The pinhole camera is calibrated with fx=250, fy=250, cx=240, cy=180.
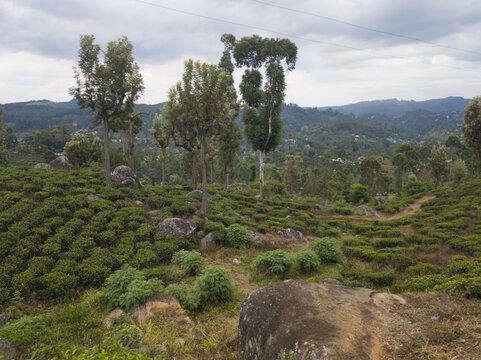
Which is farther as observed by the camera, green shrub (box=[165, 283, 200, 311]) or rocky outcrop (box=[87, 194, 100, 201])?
rocky outcrop (box=[87, 194, 100, 201])

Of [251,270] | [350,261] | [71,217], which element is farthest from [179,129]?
[350,261]

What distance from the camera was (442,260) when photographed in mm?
12078

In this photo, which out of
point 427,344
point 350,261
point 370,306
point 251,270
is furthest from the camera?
point 350,261

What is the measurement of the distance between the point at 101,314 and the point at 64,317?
3.41ft

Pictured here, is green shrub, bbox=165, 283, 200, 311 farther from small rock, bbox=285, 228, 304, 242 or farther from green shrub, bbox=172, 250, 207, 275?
small rock, bbox=285, 228, 304, 242

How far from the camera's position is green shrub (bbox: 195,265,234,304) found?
27.5 ft

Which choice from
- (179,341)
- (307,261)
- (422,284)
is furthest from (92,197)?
(422,284)

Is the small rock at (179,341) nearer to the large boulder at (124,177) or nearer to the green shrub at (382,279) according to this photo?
the green shrub at (382,279)

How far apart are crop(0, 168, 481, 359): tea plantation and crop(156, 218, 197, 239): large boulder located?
0.41 metres

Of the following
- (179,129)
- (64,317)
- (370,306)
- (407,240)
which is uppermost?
(179,129)

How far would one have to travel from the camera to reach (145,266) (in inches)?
425

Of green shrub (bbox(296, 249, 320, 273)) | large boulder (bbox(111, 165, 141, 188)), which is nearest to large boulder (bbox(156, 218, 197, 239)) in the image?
green shrub (bbox(296, 249, 320, 273))

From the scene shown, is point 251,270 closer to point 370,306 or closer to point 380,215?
point 370,306

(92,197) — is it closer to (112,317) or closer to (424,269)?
(112,317)
